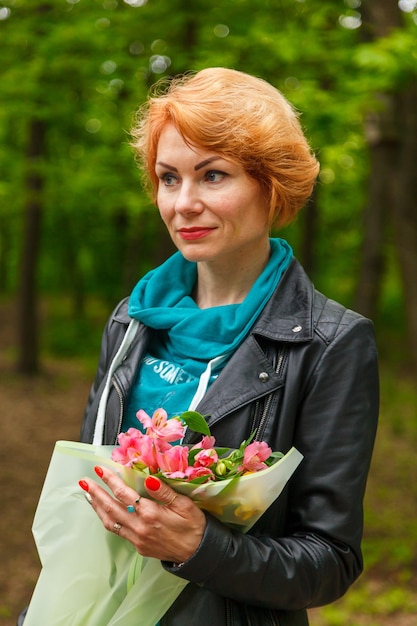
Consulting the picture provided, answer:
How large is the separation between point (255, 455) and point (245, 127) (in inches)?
30.0

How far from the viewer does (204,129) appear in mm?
1692

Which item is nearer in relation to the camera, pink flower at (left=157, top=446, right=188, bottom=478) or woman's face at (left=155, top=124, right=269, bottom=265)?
pink flower at (left=157, top=446, right=188, bottom=478)

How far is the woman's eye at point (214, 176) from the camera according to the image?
1.73m

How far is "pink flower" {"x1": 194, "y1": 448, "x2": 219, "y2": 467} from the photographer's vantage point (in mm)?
1453

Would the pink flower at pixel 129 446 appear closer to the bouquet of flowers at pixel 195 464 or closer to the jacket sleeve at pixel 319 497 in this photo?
the bouquet of flowers at pixel 195 464

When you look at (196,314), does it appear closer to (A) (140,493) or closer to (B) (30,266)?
(A) (140,493)

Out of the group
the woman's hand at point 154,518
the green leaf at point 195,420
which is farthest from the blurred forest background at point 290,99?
the woman's hand at point 154,518

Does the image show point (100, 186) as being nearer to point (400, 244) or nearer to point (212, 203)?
point (400, 244)

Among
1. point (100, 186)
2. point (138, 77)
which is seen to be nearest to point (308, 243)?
point (100, 186)

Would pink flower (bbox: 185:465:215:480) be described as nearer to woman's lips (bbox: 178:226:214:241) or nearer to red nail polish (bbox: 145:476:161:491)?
red nail polish (bbox: 145:476:161:491)

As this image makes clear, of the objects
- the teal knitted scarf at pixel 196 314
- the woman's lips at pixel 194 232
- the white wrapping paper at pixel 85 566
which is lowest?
the white wrapping paper at pixel 85 566

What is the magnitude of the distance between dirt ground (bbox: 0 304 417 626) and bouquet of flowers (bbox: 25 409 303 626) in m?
3.97

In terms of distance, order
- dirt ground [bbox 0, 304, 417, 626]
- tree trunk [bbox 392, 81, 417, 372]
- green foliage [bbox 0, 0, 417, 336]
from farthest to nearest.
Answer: dirt ground [bbox 0, 304, 417, 626] < green foliage [bbox 0, 0, 417, 336] < tree trunk [bbox 392, 81, 417, 372]

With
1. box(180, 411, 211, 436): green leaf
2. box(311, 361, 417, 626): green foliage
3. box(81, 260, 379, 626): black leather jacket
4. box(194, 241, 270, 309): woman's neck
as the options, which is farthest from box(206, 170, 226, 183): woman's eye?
box(311, 361, 417, 626): green foliage
